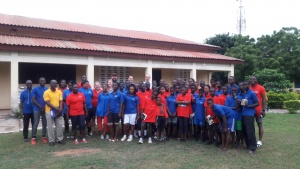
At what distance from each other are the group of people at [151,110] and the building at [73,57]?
4.43 meters

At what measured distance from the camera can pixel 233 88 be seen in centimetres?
603

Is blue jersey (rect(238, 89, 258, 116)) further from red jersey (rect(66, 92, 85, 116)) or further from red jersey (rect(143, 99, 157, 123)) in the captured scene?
red jersey (rect(66, 92, 85, 116))

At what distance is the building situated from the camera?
1061 cm

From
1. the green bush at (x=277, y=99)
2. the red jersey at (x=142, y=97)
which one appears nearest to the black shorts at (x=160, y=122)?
the red jersey at (x=142, y=97)

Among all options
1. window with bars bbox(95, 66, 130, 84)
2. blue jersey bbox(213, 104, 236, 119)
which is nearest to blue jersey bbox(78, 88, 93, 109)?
blue jersey bbox(213, 104, 236, 119)

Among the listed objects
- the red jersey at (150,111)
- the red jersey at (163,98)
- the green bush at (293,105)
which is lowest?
the green bush at (293,105)

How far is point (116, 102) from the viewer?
6.68 m

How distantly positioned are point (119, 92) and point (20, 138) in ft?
9.38

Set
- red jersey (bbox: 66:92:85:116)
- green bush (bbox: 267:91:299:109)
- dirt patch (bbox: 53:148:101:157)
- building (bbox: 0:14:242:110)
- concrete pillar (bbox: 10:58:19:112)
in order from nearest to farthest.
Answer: dirt patch (bbox: 53:148:101:157), red jersey (bbox: 66:92:85:116), concrete pillar (bbox: 10:58:19:112), building (bbox: 0:14:242:110), green bush (bbox: 267:91:299:109)

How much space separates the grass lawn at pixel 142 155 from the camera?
4.89 metres

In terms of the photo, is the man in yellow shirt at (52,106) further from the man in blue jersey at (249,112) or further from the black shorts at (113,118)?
the man in blue jersey at (249,112)

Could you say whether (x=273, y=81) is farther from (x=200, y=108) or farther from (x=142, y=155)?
(x=142, y=155)

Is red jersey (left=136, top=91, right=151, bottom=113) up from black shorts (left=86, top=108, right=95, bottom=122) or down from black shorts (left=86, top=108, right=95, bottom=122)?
up

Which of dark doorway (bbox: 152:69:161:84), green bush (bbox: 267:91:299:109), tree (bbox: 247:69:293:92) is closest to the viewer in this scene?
green bush (bbox: 267:91:299:109)
